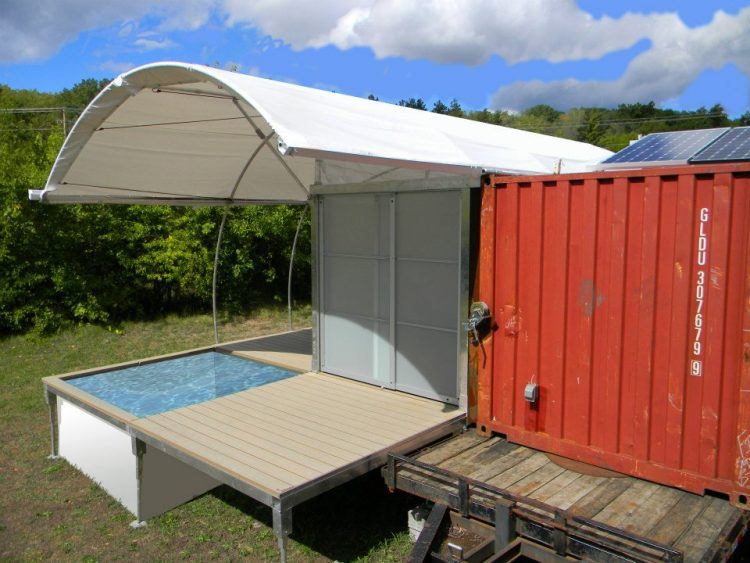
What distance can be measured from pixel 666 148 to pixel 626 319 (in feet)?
7.64

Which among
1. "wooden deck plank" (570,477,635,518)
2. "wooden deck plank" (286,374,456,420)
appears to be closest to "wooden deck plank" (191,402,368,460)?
"wooden deck plank" (286,374,456,420)

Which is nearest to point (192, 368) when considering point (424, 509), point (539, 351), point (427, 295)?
point (427, 295)

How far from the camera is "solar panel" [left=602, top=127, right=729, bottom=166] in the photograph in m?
5.04

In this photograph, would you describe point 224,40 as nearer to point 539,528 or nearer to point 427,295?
point 427,295

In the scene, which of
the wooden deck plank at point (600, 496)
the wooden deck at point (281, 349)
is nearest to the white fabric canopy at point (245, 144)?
the wooden deck at point (281, 349)

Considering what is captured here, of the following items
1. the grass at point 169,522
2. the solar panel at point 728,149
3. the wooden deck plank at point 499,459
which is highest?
the solar panel at point 728,149

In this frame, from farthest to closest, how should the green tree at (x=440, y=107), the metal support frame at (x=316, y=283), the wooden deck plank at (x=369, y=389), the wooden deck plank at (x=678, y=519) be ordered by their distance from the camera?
the green tree at (x=440, y=107), the metal support frame at (x=316, y=283), the wooden deck plank at (x=369, y=389), the wooden deck plank at (x=678, y=519)

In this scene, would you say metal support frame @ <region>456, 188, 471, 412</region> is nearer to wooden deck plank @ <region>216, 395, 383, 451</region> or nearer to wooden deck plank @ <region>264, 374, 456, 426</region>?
wooden deck plank @ <region>264, 374, 456, 426</region>

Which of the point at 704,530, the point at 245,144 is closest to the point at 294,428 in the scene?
the point at 704,530

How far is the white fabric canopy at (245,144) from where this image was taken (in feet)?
14.5

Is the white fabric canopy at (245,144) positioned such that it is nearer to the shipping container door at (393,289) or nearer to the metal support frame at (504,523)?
the shipping container door at (393,289)

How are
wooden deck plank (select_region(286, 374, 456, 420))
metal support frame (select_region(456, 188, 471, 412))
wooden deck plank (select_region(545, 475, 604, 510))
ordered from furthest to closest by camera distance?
1. wooden deck plank (select_region(286, 374, 456, 420))
2. metal support frame (select_region(456, 188, 471, 412))
3. wooden deck plank (select_region(545, 475, 604, 510))

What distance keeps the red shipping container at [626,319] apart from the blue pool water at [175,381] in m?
3.09

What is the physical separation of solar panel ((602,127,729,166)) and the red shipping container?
40.6 inches
